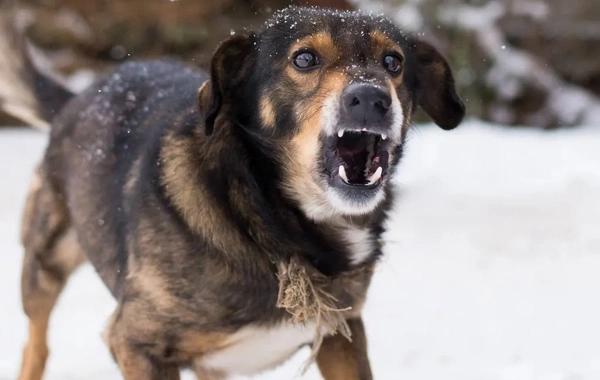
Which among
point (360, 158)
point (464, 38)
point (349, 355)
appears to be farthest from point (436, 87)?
point (464, 38)

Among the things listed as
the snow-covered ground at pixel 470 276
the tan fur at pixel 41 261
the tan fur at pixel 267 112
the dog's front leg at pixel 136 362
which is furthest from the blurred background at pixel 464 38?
the dog's front leg at pixel 136 362

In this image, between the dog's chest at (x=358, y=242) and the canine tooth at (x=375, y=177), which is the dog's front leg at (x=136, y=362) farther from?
the canine tooth at (x=375, y=177)

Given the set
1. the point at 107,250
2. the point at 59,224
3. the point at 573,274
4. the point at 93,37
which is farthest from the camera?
the point at 93,37

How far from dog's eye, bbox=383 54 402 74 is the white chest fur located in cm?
85

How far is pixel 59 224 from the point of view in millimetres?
3717

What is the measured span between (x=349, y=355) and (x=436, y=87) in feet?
3.24

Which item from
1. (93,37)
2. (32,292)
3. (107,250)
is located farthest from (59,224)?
(93,37)

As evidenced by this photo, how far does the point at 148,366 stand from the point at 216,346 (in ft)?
0.71

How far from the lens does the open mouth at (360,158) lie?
8.70ft

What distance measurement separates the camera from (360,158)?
109 inches

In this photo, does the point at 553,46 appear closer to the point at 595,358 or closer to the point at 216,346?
the point at 595,358

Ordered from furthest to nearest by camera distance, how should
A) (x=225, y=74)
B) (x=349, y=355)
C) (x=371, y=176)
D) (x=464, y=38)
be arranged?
(x=464, y=38) → (x=349, y=355) → (x=225, y=74) → (x=371, y=176)

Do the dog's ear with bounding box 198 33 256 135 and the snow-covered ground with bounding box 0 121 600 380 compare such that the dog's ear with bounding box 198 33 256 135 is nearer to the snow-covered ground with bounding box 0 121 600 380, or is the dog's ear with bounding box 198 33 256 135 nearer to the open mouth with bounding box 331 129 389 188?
the open mouth with bounding box 331 129 389 188

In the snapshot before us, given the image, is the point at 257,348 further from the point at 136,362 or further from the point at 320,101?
the point at 320,101
